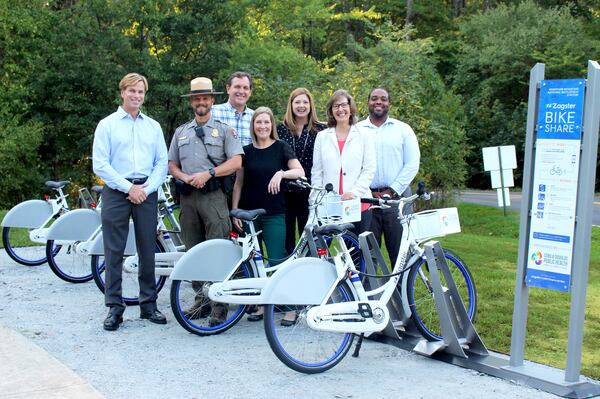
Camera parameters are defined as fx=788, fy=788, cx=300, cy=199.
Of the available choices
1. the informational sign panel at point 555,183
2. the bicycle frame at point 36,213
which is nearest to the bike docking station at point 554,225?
the informational sign panel at point 555,183

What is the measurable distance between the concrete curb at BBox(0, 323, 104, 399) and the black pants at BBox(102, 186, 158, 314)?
781mm

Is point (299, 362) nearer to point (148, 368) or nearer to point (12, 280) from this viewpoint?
point (148, 368)

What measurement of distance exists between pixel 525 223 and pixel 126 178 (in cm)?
298

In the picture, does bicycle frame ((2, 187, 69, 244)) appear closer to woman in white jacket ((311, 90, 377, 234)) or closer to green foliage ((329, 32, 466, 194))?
woman in white jacket ((311, 90, 377, 234))

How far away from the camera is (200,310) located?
6129mm

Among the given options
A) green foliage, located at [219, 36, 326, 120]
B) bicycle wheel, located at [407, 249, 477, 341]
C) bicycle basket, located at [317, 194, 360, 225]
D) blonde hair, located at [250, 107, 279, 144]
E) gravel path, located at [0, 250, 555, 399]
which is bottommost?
gravel path, located at [0, 250, 555, 399]

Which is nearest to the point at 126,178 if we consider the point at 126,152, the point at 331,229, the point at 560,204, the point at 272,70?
the point at 126,152

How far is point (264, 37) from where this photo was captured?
869 inches

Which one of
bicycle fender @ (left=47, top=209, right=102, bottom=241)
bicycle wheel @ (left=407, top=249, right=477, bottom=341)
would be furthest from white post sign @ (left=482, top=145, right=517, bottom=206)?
bicycle wheel @ (left=407, top=249, right=477, bottom=341)

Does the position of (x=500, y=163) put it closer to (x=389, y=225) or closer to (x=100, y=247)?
(x=389, y=225)

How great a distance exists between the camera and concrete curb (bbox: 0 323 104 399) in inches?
176

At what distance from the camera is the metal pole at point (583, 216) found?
14.9 ft

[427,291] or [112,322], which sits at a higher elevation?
[427,291]

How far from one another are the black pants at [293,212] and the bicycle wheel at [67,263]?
2.40 metres
